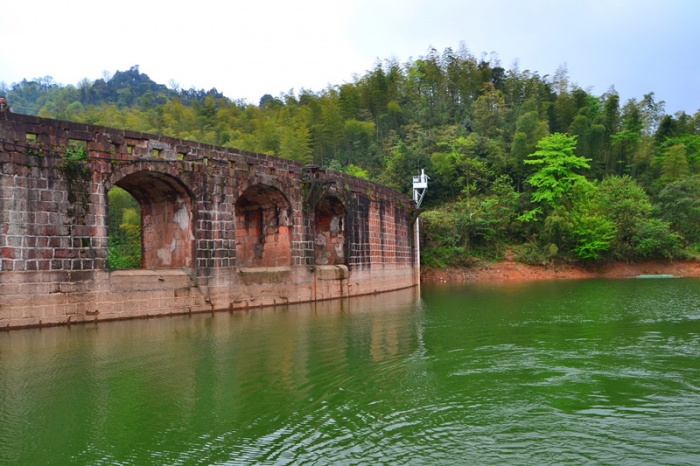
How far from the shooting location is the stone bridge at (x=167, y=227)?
11047mm

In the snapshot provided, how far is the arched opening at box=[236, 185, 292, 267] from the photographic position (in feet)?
55.5

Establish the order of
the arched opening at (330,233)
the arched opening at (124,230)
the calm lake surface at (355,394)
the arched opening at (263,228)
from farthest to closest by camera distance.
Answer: the arched opening at (124,230) → the arched opening at (330,233) → the arched opening at (263,228) → the calm lake surface at (355,394)

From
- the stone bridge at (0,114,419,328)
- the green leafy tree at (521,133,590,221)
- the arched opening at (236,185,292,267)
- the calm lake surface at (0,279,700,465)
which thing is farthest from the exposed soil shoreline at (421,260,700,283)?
the calm lake surface at (0,279,700,465)

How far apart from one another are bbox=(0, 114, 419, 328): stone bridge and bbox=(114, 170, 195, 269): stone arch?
35mm

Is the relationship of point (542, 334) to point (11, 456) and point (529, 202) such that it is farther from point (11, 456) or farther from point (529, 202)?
point (529, 202)

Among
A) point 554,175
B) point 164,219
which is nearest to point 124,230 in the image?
point 164,219

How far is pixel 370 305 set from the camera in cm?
1598

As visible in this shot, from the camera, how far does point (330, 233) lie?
20.0 meters

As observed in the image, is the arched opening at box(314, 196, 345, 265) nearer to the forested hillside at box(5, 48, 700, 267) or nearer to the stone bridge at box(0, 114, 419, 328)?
the stone bridge at box(0, 114, 419, 328)

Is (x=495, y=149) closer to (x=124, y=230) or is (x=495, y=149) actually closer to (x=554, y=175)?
(x=554, y=175)

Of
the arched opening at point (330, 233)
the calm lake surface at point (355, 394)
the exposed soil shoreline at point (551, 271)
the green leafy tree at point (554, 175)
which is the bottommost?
the exposed soil shoreline at point (551, 271)

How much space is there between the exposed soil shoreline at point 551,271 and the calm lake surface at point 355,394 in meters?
19.6

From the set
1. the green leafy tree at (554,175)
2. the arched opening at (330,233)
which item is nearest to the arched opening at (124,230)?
the arched opening at (330,233)

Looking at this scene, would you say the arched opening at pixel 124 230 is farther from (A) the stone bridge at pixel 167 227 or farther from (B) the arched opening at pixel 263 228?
(A) the stone bridge at pixel 167 227
